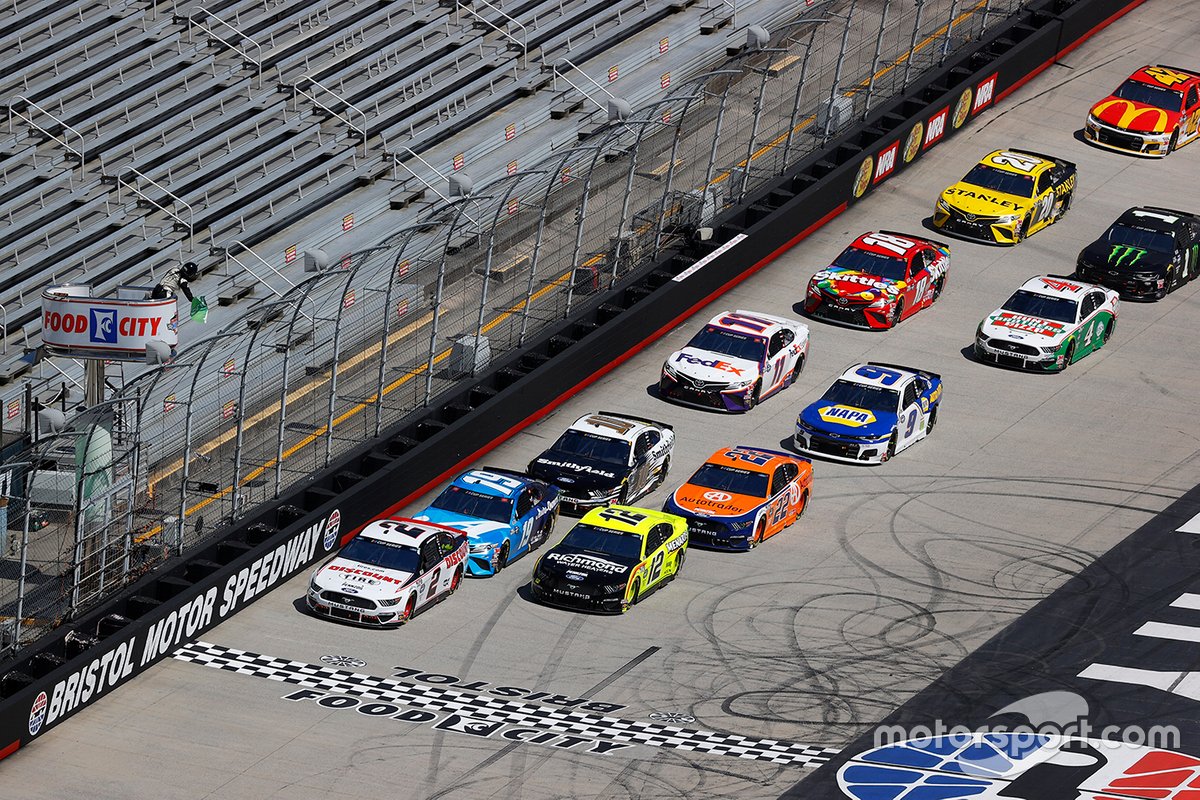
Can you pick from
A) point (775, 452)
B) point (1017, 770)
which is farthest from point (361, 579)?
point (1017, 770)

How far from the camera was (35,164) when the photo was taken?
53062mm

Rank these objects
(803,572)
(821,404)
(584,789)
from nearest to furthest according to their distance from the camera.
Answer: (584,789) < (803,572) < (821,404)

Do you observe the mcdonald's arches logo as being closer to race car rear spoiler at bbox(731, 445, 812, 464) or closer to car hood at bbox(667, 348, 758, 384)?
car hood at bbox(667, 348, 758, 384)

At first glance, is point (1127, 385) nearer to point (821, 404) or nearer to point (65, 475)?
point (821, 404)

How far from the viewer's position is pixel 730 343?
47.5 metres

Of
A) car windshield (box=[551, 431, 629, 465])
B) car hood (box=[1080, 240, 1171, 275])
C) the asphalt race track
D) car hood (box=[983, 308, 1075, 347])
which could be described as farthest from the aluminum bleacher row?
car hood (box=[1080, 240, 1171, 275])

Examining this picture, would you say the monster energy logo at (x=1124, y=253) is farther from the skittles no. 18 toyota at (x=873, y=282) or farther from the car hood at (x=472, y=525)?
the car hood at (x=472, y=525)

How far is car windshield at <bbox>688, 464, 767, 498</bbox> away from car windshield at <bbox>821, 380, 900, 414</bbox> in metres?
3.72

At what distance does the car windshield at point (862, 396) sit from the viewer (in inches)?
1789

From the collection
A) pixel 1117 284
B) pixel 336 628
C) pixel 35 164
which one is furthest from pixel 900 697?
pixel 35 164

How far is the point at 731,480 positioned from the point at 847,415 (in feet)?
12.1

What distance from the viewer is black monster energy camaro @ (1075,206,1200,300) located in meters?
51.7

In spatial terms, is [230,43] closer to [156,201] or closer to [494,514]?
[156,201]

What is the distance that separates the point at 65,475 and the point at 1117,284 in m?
23.1
